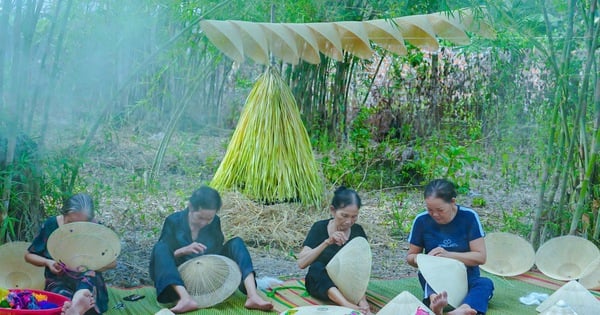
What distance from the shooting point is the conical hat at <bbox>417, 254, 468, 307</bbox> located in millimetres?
3598

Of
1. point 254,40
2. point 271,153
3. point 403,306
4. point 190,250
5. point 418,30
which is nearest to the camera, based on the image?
point 403,306

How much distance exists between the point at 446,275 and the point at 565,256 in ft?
4.67

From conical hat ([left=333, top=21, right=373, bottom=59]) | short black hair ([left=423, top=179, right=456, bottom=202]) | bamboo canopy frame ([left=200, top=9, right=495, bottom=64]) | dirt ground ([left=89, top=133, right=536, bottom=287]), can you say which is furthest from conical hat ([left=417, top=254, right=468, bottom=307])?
conical hat ([left=333, top=21, right=373, bottom=59])

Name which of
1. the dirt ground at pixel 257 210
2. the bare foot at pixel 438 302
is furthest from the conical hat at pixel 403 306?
the dirt ground at pixel 257 210

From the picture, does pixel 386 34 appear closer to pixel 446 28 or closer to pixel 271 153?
pixel 446 28

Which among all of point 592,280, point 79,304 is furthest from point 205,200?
point 592,280

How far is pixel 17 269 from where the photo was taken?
3.80 m

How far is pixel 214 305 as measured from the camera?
12.2ft

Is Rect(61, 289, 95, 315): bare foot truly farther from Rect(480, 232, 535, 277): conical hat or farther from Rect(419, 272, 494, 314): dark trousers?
Rect(480, 232, 535, 277): conical hat

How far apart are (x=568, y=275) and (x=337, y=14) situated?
3213 millimetres

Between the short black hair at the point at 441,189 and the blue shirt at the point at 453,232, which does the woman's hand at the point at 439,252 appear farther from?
the short black hair at the point at 441,189

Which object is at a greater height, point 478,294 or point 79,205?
point 79,205

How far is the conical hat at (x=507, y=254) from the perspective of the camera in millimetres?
4676

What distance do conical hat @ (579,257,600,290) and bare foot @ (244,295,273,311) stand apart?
193 cm
